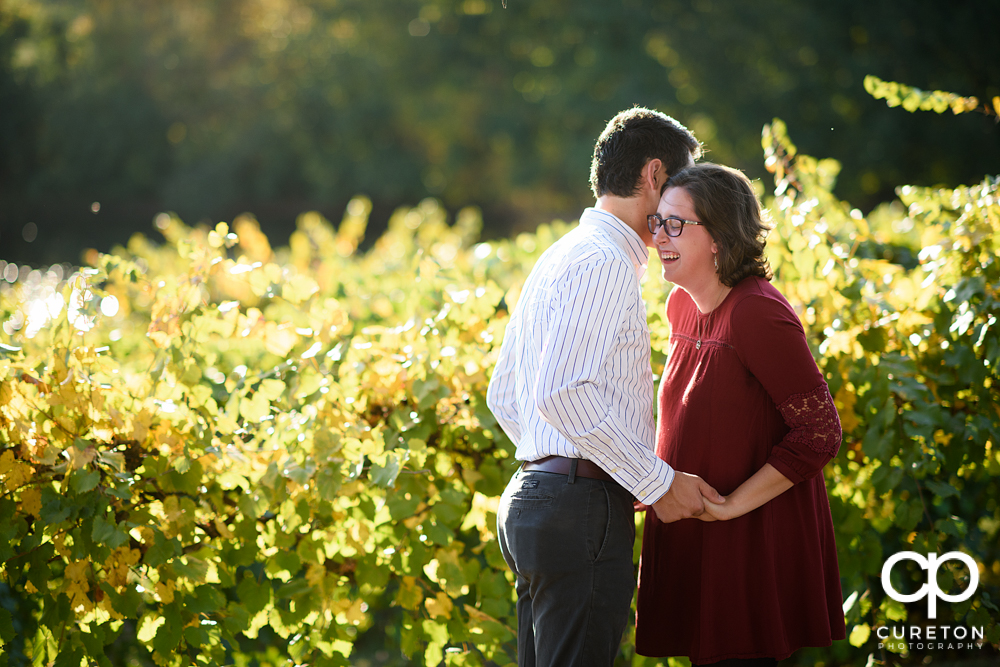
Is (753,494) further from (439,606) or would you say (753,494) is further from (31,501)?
(31,501)

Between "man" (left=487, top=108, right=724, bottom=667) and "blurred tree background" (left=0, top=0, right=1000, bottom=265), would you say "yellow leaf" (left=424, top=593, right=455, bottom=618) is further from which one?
"blurred tree background" (left=0, top=0, right=1000, bottom=265)

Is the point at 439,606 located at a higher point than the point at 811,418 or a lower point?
lower

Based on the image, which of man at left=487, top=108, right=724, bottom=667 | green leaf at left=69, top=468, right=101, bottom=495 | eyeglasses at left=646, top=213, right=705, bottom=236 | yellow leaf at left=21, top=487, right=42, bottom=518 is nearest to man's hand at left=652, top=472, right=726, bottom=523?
man at left=487, top=108, right=724, bottom=667

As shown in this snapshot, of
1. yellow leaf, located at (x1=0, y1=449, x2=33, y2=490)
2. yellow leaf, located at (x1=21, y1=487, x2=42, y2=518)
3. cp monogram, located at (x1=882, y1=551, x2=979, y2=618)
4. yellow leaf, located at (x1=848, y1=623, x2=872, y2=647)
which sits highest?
yellow leaf, located at (x1=0, y1=449, x2=33, y2=490)

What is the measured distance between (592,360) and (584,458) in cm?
27

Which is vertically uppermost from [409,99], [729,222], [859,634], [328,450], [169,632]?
[409,99]

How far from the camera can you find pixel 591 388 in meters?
2.01

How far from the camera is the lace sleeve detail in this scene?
2064mm

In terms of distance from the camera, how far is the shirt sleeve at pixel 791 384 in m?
2.05

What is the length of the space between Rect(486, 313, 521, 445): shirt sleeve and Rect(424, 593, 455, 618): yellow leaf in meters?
0.56

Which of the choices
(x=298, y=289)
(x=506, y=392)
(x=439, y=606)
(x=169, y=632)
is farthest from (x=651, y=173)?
(x=169, y=632)

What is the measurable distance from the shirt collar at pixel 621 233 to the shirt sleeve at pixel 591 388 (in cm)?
22

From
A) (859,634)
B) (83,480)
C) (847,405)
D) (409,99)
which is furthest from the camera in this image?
(409,99)

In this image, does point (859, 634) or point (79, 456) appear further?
point (859, 634)
